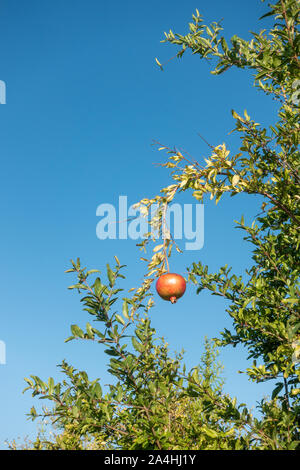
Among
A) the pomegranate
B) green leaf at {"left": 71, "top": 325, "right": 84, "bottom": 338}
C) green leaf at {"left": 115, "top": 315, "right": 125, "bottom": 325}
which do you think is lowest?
green leaf at {"left": 71, "top": 325, "right": 84, "bottom": 338}

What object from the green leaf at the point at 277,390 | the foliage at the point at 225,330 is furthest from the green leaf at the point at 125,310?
the green leaf at the point at 277,390

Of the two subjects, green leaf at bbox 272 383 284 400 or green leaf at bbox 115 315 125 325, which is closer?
green leaf at bbox 115 315 125 325

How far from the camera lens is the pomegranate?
408 cm

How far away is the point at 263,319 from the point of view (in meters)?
5.37

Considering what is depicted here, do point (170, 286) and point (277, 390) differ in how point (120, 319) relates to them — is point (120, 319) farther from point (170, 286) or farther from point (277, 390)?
point (277, 390)

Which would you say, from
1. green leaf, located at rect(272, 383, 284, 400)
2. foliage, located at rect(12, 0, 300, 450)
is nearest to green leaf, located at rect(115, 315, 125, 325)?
foliage, located at rect(12, 0, 300, 450)

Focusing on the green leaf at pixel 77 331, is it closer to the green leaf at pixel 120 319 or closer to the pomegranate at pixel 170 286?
the green leaf at pixel 120 319

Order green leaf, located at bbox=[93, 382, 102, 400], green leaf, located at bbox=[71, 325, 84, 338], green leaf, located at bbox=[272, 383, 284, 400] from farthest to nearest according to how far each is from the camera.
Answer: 1. green leaf, located at bbox=[272, 383, 284, 400]
2. green leaf, located at bbox=[93, 382, 102, 400]
3. green leaf, located at bbox=[71, 325, 84, 338]

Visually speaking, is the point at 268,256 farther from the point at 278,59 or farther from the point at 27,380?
the point at 27,380

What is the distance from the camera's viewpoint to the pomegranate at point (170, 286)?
161 inches

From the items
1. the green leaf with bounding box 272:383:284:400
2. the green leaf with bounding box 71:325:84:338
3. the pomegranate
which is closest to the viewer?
the green leaf with bounding box 71:325:84:338

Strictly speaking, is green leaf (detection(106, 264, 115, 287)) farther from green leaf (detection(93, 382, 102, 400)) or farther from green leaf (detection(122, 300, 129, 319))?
green leaf (detection(93, 382, 102, 400))

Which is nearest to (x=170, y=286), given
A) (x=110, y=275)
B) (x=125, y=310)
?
(x=125, y=310)
